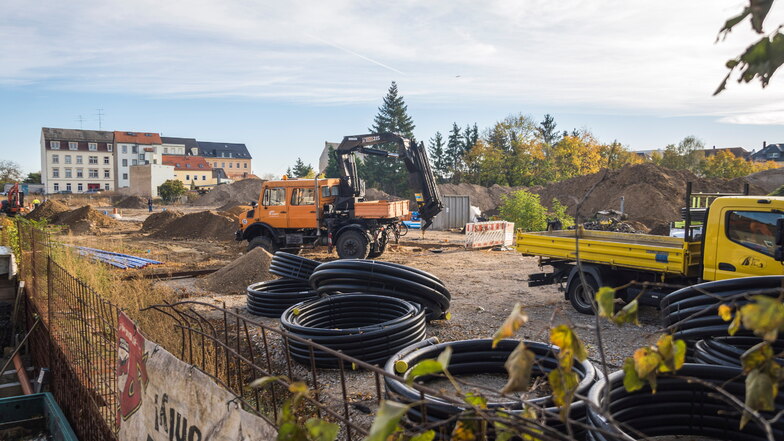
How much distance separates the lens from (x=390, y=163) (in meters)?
57.2

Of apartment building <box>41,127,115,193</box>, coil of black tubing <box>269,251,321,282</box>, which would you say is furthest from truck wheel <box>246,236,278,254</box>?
apartment building <box>41,127,115,193</box>

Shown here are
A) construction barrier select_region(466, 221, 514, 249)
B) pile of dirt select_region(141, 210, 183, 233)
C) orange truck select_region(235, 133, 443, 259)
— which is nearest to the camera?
orange truck select_region(235, 133, 443, 259)

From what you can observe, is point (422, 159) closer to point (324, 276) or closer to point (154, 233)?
point (324, 276)

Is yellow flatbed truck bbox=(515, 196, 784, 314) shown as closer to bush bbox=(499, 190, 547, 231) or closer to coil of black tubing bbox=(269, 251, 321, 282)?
coil of black tubing bbox=(269, 251, 321, 282)

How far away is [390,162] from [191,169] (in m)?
46.9

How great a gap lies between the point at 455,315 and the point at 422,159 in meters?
9.52

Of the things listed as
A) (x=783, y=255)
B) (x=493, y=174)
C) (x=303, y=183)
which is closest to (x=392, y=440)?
(x=783, y=255)

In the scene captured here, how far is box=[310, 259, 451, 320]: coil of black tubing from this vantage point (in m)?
8.16

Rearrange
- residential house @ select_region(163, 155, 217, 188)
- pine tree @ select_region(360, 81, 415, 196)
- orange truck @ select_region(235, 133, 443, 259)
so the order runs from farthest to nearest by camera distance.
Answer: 1. residential house @ select_region(163, 155, 217, 188)
2. pine tree @ select_region(360, 81, 415, 196)
3. orange truck @ select_region(235, 133, 443, 259)

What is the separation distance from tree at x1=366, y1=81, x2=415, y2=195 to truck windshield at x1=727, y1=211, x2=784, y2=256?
45547mm

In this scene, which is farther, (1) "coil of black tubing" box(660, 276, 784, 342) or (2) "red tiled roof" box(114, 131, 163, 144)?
(2) "red tiled roof" box(114, 131, 163, 144)

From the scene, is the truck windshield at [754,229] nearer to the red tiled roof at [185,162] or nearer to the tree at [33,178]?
the red tiled roof at [185,162]

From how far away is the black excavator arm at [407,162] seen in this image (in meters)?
18.0

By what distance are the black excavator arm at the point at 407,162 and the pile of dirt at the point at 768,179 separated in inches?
1221
